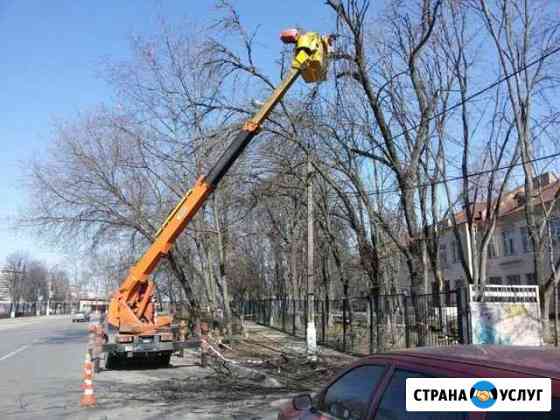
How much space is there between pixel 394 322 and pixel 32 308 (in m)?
112

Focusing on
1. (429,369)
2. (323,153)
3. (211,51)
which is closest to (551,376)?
(429,369)

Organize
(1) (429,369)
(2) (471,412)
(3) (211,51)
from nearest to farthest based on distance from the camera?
(2) (471,412), (1) (429,369), (3) (211,51)

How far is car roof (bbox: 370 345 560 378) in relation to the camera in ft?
9.04

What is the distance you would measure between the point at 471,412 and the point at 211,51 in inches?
676

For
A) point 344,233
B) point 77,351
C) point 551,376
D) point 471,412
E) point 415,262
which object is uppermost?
point 344,233

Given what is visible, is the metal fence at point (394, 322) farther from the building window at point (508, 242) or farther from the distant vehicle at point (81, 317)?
the distant vehicle at point (81, 317)

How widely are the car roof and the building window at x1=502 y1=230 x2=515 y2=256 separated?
50825mm

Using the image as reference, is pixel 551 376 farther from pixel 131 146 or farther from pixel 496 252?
pixel 496 252

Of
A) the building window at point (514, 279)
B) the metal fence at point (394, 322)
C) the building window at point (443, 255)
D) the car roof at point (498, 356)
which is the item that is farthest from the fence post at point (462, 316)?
the building window at point (443, 255)

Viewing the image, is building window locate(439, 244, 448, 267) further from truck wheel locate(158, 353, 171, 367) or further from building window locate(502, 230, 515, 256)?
truck wheel locate(158, 353, 171, 367)

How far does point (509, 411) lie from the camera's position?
8.75ft

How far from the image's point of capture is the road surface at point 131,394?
32.6 ft

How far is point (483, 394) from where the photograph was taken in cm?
279

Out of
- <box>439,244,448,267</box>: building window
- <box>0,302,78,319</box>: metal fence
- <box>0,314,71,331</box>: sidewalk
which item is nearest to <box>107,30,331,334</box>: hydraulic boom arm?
<box>0,314,71,331</box>: sidewalk
